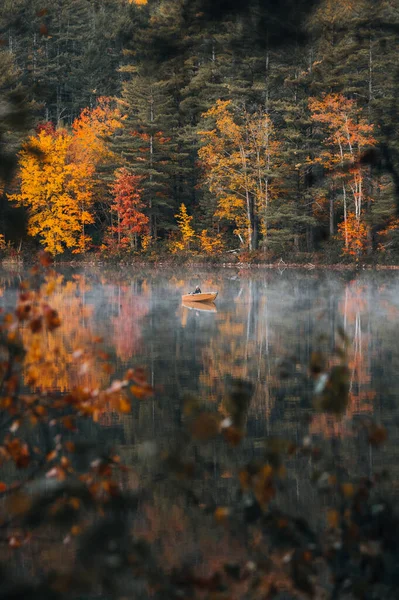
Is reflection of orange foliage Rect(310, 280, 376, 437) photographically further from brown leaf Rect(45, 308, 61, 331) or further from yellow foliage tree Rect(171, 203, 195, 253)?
yellow foliage tree Rect(171, 203, 195, 253)

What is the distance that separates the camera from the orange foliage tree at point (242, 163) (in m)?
50.6

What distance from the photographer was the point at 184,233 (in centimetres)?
5666

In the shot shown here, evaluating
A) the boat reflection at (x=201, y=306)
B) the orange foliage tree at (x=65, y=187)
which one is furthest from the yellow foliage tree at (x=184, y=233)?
the boat reflection at (x=201, y=306)

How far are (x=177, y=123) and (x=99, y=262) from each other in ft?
30.8

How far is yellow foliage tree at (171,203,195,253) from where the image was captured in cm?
5584

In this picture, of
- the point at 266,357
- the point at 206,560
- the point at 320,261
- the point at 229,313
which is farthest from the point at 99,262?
the point at 206,560

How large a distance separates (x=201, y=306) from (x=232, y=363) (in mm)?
11453

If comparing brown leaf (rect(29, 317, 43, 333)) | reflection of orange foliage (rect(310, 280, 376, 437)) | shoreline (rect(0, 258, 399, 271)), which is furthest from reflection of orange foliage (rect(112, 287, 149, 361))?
shoreline (rect(0, 258, 399, 271))

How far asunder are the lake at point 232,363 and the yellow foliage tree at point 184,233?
1785cm

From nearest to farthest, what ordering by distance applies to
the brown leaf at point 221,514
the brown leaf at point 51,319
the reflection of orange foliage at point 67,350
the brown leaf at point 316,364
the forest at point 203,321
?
the brown leaf at point 221,514, the brown leaf at point 316,364, the forest at point 203,321, the brown leaf at point 51,319, the reflection of orange foliage at point 67,350

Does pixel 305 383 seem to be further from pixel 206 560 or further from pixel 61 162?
pixel 61 162

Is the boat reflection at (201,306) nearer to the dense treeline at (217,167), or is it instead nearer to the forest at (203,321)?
the forest at (203,321)

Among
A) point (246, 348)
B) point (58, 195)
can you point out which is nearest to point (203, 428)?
point (246, 348)

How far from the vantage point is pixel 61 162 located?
51.1m
